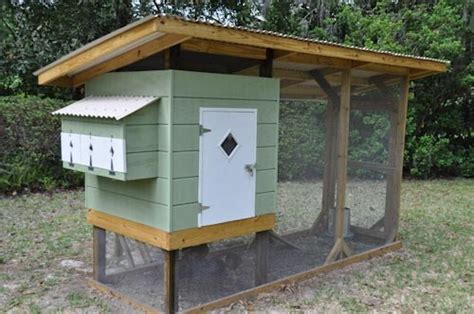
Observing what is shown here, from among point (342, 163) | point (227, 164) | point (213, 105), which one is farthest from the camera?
point (342, 163)

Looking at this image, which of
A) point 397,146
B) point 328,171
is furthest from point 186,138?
point 397,146

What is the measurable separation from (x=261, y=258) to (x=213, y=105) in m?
1.25

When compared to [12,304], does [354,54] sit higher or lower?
higher

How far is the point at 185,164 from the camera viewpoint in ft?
9.91

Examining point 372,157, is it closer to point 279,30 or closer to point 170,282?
point 170,282

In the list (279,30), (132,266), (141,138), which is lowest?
(132,266)

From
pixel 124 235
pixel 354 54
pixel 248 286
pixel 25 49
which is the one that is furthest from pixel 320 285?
pixel 25 49

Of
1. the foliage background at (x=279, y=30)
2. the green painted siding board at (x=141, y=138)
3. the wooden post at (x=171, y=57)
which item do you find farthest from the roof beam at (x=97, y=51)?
the foliage background at (x=279, y=30)

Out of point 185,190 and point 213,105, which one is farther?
point 213,105

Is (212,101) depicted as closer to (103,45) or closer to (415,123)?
(103,45)

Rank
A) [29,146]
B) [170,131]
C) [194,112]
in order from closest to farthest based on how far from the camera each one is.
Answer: [170,131] → [194,112] → [29,146]

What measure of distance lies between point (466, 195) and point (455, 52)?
8.51ft

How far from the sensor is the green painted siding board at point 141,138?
2.90 meters

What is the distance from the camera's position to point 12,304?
3344 mm
